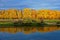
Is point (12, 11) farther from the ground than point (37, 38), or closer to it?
farther from the ground

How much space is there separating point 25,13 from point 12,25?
730cm

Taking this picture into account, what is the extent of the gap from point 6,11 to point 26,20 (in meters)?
7.63

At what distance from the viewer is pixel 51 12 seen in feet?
101

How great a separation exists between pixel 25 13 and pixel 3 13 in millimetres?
3336

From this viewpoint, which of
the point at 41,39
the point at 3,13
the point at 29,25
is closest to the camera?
the point at 41,39

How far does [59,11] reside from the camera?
3125 centimetres

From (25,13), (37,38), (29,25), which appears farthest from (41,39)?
(25,13)

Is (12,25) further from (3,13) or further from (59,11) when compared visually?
(59,11)

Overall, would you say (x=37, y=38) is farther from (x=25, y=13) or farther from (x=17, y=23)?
(x=25, y=13)

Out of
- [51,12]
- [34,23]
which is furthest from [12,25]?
[51,12]

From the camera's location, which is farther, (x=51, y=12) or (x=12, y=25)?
(x=51, y=12)

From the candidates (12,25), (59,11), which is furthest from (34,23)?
(59,11)

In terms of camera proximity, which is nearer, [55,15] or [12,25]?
[12,25]

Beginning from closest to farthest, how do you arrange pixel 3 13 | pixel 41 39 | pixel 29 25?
pixel 41 39, pixel 29 25, pixel 3 13
